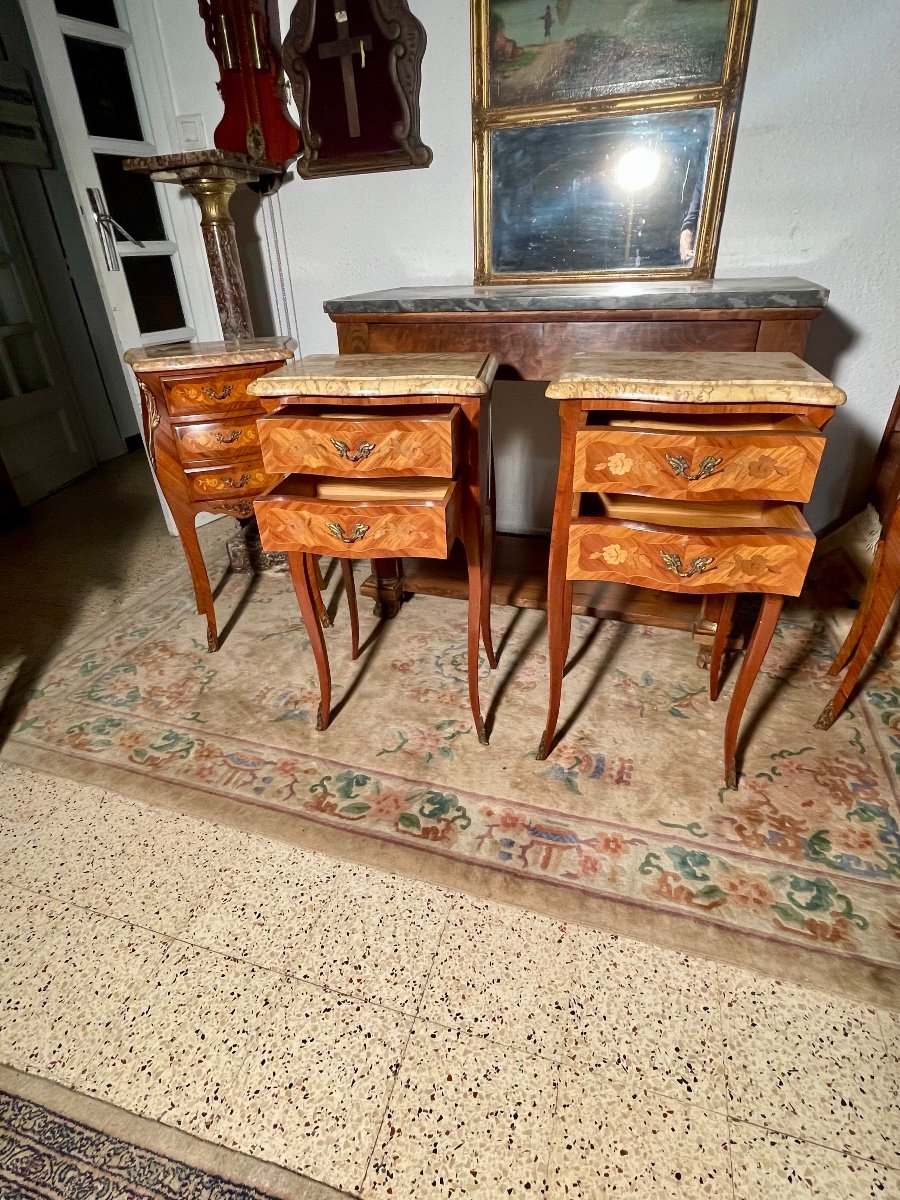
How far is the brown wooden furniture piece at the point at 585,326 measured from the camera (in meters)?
1.56

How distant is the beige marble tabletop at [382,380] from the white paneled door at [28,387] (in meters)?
2.80

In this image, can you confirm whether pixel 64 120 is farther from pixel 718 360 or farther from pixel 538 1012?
pixel 538 1012

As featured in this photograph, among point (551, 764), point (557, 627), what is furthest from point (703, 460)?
point (551, 764)

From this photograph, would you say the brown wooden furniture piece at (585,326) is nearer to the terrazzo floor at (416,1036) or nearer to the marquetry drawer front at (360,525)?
the marquetry drawer front at (360,525)

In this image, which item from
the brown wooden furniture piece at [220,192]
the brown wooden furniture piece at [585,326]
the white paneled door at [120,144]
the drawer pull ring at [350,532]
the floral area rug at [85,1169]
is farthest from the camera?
the white paneled door at [120,144]

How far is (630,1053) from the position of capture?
→ 97 cm

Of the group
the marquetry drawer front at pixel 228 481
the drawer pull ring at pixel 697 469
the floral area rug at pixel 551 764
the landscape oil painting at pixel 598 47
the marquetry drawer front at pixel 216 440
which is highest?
the landscape oil painting at pixel 598 47

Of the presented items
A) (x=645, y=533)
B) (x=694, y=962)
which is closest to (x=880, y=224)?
(x=645, y=533)

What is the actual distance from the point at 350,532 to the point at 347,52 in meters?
2.00

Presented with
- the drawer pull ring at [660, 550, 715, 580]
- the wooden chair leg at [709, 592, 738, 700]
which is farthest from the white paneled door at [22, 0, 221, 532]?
the wooden chair leg at [709, 592, 738, 700]

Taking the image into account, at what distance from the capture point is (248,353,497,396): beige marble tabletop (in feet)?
4.17

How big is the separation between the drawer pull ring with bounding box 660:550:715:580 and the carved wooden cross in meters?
2.10

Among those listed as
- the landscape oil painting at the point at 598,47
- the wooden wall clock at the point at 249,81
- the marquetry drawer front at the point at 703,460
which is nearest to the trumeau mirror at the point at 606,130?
the landscape oil painting at the point at 598,47

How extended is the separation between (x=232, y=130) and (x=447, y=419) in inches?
80.1
